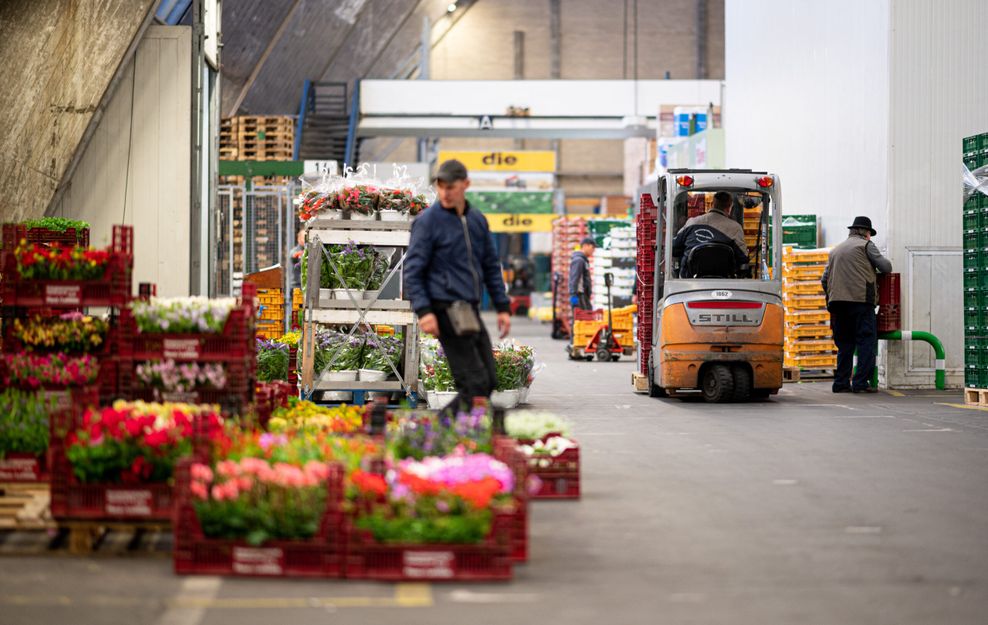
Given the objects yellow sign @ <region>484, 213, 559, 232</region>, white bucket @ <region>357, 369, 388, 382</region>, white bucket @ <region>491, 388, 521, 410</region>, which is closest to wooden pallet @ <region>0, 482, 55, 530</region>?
white bucket @ <region>357, 369, 388, 382</region>

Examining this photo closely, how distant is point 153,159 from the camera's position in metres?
17.3

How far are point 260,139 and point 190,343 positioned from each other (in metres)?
19.2

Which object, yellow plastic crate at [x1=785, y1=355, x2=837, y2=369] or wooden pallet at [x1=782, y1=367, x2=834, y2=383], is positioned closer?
wooden pallet at [x1=782, y1=367, x2=834, y2=383]

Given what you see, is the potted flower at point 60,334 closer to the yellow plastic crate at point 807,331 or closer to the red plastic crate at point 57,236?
the red plastic crate at point 57,236

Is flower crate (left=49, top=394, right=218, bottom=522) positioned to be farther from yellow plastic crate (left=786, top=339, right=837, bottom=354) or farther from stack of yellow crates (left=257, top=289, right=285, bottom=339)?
yellow plastic crate (left=786, top=339, right=837, bottom=354)

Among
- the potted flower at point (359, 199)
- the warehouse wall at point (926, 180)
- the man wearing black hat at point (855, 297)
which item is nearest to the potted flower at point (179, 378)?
the potted flower at point (359, 199)

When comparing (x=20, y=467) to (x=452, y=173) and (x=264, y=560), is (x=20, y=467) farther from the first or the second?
(x=452, y=173)

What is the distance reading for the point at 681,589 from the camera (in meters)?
5.84

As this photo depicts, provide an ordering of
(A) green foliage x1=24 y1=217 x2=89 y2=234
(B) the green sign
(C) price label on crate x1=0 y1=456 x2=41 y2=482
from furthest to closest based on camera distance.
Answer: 1. (B) the green sign
2. (A) green foliage x1=24 y1=217 x2=89 y2=234
3. (C) price label on crate x1=0 y1=456 x2=41 y2=482

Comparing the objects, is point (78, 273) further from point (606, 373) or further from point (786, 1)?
point (786, 1)

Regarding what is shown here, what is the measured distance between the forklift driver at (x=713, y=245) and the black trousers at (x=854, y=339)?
2054 mm

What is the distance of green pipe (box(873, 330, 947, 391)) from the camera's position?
16703 mm

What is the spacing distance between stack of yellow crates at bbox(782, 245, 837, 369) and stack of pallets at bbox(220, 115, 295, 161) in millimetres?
11941

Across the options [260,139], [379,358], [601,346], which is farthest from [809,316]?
[260,139]
